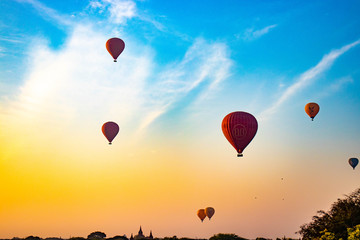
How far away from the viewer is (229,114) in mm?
62031

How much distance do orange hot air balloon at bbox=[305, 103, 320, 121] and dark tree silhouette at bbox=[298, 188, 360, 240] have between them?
47.0 m

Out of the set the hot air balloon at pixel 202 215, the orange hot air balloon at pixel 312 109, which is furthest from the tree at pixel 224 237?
the orange hot air balloon at pixel 312 109

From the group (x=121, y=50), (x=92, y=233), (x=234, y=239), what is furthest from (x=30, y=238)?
(x=121, y=50)

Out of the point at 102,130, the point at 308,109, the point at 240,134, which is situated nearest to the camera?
the point at 240,134

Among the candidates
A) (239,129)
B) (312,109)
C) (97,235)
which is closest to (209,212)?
(312,109)

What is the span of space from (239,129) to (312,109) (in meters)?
30.5

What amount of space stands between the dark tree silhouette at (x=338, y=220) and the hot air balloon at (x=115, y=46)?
1749 inches

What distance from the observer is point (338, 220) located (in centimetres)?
3647

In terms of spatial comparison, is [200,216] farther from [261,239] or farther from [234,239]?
[261,239]

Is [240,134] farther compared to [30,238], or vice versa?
[30,238]

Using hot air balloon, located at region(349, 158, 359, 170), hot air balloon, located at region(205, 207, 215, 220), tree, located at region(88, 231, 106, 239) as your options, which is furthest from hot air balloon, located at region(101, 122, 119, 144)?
tree, located at region(88, 231, 106, 239)

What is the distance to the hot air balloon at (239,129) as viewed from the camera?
6062 cm

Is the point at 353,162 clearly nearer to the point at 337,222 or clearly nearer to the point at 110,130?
the point at 110,130

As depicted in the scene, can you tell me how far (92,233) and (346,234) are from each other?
11559cm
